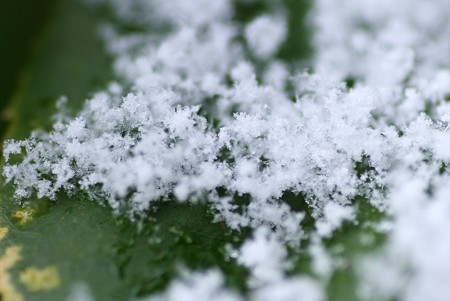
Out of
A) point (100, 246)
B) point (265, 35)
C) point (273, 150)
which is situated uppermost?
→ point (265, 35)

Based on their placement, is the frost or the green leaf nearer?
the green leaf

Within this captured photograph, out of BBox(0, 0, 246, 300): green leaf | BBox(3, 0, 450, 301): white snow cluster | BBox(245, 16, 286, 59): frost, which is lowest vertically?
BBox(0, 0, 246, 300): green leaf

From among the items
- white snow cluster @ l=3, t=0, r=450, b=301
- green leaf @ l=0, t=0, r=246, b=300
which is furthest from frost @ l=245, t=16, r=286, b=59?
green leaf @ l=0, t=0, r=246, b=300

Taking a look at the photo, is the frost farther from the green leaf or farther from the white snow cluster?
the green leaf

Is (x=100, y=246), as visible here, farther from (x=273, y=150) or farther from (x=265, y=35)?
(x=265, y=35)

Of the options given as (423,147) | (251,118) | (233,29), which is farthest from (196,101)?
(423,147)

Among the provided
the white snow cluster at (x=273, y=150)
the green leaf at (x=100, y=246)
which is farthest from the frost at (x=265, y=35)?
the green leaf at (x=100, y=246)

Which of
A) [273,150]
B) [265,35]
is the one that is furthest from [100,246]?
[265,35]

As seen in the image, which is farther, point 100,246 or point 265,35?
point 265,35
